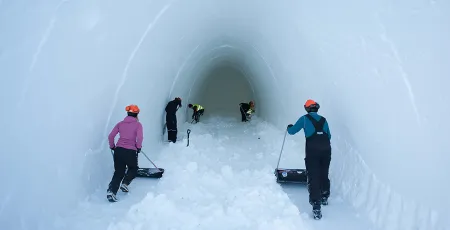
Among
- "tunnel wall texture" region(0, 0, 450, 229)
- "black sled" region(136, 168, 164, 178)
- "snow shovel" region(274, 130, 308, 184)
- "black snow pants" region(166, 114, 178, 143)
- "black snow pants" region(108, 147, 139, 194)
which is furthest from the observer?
"black snow pants" region(166, 114, 178, 143)

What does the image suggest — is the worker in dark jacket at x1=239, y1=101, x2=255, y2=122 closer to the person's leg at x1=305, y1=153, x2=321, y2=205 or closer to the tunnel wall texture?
the tunnel wall texture

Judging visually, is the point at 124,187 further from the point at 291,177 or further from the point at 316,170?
the point at 316,170

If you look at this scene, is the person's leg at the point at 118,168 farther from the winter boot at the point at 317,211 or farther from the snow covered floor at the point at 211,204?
the winter boot at the point at 317,211

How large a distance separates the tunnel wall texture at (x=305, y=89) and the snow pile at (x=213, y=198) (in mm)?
1109

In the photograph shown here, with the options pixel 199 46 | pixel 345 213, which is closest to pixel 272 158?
pixel 345 213

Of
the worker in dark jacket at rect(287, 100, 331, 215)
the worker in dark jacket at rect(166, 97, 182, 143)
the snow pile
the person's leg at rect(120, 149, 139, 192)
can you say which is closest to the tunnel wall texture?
the person's leg at rect(120, 149, 139, 192)

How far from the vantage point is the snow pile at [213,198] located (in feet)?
A: 13.7

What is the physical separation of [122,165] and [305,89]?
14.6 feet

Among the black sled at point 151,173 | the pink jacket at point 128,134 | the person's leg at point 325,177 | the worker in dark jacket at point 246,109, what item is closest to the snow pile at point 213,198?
the black sled at point 151,173

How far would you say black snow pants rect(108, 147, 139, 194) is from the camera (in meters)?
5.04

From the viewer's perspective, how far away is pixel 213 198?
5.12m

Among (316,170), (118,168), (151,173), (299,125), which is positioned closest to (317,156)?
(316,170)

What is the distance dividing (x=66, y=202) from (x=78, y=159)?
2.22 ft

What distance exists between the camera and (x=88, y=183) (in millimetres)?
5113
